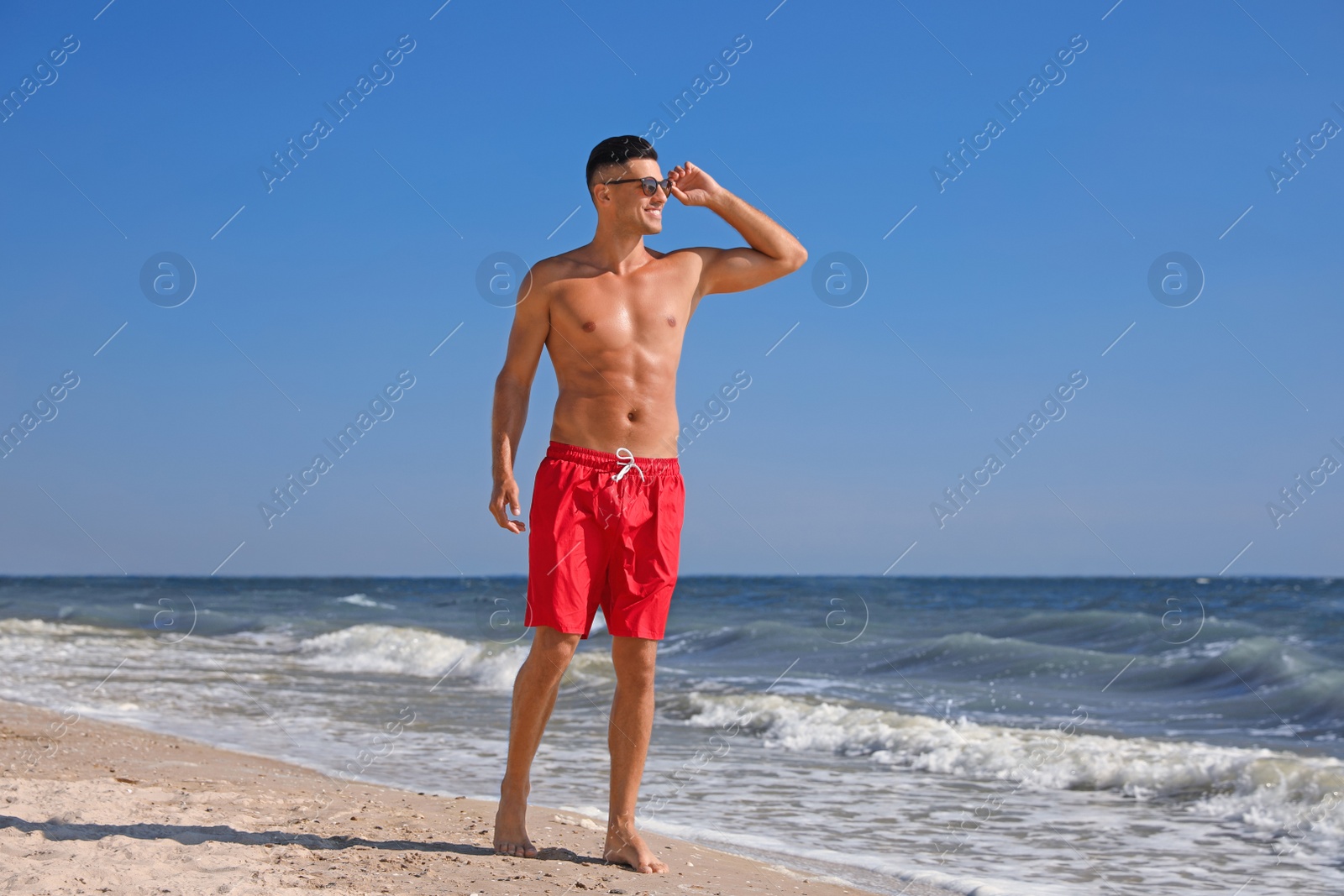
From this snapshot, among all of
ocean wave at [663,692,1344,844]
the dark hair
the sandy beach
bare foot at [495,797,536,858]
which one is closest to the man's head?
the dark hair

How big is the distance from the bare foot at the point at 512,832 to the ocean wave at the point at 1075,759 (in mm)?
3380

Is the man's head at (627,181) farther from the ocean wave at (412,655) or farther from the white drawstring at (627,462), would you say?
the ocean wave at (412,655)

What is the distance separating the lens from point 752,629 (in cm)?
1619

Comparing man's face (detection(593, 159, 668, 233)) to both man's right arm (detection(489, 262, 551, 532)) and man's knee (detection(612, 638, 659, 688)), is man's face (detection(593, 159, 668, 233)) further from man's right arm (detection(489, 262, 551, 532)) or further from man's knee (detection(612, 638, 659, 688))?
man's knee (detection(612, 638, 659, 688))

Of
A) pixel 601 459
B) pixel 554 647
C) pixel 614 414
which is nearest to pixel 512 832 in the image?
pixel 554 647

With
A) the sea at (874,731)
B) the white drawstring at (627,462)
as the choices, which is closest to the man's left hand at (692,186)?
the white drawstring at (627,462)

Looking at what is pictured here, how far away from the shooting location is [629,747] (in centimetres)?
329

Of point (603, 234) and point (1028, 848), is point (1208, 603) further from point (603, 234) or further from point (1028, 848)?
point (603, 234)

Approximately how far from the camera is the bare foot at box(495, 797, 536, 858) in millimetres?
3326

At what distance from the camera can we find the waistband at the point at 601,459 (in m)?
3.20

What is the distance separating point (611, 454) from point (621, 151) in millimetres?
877

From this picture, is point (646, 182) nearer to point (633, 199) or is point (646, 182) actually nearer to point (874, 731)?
point (633, 199)

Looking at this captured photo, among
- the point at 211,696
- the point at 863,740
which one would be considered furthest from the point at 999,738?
the point at 211,696

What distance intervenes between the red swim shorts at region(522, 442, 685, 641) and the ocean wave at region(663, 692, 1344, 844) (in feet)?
11.1
